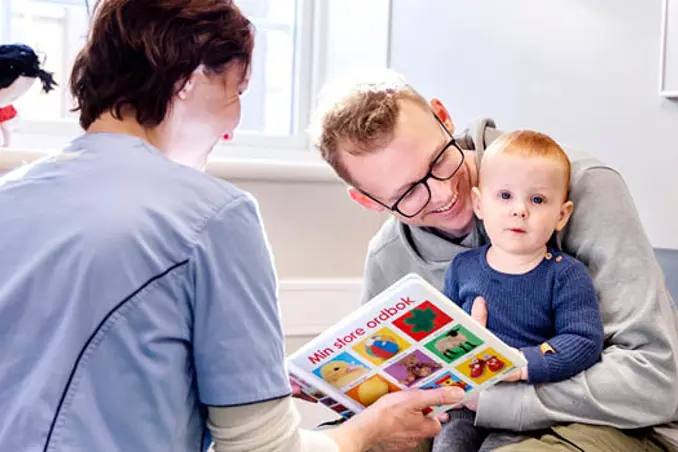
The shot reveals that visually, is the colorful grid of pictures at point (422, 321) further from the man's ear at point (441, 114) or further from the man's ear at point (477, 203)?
the man's ear at point (441, 114)

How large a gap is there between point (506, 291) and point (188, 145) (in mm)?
548

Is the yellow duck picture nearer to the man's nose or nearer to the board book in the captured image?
the board book

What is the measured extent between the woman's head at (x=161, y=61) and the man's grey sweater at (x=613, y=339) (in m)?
0.62

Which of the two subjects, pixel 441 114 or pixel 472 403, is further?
pixel 441 114

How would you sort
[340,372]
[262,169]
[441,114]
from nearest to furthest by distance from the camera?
[340,372]
[441,114]
[262,169]

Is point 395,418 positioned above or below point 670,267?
below

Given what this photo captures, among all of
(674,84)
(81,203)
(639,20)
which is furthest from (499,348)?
(639,20)

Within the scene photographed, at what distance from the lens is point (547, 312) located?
4.14 feet

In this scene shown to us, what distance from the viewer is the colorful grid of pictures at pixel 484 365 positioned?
3.85ft

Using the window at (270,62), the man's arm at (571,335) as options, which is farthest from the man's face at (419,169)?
the window at (270,62)

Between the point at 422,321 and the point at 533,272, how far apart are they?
0.74 ft

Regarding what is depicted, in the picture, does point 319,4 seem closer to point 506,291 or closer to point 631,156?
point 631,156

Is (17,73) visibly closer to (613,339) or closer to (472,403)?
(472,403)

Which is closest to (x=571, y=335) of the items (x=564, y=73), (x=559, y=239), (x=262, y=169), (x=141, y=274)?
(x=559, y=239)
